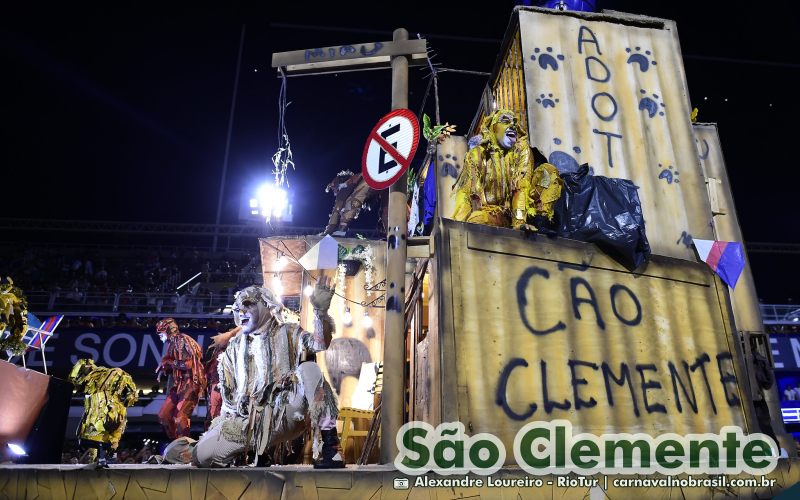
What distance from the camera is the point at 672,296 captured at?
5496 mm

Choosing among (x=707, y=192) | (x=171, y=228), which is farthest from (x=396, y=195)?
(x=171, y=228)

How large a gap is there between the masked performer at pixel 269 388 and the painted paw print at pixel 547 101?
5.00 m

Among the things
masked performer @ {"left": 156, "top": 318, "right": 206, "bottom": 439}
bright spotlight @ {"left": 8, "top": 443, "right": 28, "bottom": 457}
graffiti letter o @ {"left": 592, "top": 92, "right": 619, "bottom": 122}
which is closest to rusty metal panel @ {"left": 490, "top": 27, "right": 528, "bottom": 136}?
graffiti letter o @ {"left": 592, "top": 92, "right": 619, "bottom": 122}

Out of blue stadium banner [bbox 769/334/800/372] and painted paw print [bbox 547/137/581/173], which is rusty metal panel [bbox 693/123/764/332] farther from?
blue stadium banner [bbox 769/334/800/372]

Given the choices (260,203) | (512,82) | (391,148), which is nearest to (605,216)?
(391,148)

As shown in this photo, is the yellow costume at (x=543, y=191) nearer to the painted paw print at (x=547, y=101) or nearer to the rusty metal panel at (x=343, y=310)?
the painted paw print at (x=547, y=101)

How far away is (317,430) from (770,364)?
6.61 m

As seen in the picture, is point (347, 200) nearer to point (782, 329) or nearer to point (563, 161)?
point (563, 161)

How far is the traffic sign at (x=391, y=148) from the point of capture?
502cm

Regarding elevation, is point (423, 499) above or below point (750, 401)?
below

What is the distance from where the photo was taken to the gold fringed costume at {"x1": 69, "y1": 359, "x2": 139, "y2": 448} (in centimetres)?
631

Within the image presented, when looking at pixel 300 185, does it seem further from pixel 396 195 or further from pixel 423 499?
pixel 423 499

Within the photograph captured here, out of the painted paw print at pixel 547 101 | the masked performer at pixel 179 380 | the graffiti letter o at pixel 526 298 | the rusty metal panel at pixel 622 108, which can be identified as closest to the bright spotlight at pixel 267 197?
the masked performer at pixel 179 380

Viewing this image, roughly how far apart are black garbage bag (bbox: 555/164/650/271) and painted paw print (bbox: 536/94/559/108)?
2.07m
